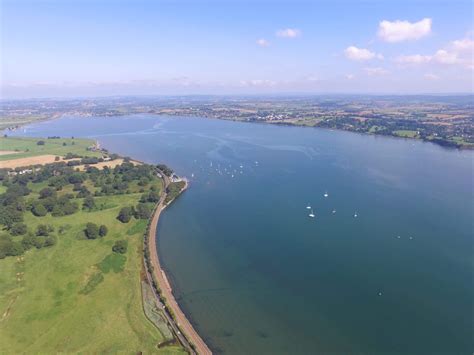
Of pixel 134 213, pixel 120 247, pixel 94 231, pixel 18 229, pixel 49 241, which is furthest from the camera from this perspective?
pixel 134 213

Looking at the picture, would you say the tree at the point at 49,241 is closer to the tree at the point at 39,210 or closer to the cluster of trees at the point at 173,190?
the tree at the point at 39,210

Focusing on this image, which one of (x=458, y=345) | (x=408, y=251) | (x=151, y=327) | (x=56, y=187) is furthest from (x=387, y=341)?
(x=56, y=187)

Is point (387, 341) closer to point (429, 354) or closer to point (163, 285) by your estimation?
point (429, 354)

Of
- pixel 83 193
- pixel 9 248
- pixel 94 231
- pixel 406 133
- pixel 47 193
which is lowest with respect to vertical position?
pixel 9 248

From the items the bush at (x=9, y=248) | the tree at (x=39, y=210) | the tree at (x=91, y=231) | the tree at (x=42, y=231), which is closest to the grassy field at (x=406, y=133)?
the tree at (x=91, y=231)

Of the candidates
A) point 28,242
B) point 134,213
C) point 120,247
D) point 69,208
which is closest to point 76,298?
point 120,247

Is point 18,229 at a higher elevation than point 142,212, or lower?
lower

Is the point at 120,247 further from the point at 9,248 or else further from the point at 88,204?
the point at 88,204
